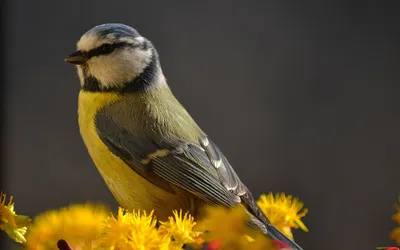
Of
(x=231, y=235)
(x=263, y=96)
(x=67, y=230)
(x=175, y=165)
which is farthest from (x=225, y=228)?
(x=263, y=96)

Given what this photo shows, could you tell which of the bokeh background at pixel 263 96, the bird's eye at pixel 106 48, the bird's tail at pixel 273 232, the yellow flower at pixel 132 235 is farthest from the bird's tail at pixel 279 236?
the bokeh background at pixel 263 96

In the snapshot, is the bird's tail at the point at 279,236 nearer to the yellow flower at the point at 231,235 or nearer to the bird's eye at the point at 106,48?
the yellow flower at the point at 231,235

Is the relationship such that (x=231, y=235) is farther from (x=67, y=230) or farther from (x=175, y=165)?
(x=175, y=165)

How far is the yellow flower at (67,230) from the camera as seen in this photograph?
0.40 m

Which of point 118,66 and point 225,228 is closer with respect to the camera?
point 225,228

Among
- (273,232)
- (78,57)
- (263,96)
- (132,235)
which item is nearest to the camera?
(132,235)

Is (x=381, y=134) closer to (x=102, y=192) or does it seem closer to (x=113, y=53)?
(x=102, y=192)

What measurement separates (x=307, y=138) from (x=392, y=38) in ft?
1.02

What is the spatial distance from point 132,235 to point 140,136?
0.26 metres

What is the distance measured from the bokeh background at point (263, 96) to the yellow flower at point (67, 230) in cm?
85

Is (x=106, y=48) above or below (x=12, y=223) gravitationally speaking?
above

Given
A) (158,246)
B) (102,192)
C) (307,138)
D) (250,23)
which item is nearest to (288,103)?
(307,138)

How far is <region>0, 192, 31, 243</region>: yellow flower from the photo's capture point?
376mm

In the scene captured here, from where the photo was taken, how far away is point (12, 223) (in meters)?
0.38
